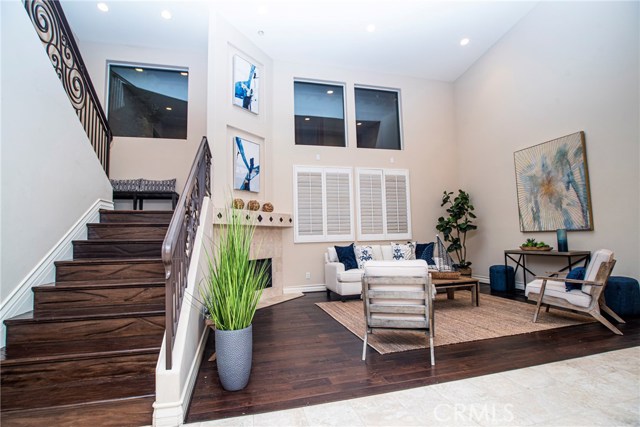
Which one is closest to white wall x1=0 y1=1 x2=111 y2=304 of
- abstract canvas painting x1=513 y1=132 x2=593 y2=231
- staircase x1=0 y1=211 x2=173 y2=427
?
staircase x1=0 y1=211 x2=173 y2=427

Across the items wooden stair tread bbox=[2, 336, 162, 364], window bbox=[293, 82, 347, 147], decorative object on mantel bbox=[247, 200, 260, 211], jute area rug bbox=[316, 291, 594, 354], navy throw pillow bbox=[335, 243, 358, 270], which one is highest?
window bbox=[293, 82, 347, 147]

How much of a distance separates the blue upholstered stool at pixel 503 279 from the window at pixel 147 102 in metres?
7.03

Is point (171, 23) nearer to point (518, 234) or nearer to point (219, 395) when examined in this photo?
point (219, 395)

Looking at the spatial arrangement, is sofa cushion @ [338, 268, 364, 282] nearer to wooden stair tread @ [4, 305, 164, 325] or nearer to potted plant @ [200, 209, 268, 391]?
potted plant @ [200, 209, 268, 391]

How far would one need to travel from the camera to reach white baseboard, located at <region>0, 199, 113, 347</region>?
2328 mm

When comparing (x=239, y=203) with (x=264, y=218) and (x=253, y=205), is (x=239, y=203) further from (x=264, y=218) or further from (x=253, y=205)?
(x=264, y=218)

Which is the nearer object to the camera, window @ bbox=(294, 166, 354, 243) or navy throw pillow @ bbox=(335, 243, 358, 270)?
navy throw pillow @ bbox=(335, 243, 358, 270)

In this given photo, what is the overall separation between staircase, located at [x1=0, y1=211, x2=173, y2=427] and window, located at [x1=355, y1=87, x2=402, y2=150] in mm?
5621

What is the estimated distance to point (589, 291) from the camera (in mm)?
3338

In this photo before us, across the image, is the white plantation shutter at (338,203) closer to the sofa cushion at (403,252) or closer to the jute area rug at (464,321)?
the sofa cushion at (403,252)

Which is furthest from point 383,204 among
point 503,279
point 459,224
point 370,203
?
→ point 503,279

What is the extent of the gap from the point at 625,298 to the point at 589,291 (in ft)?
3.07

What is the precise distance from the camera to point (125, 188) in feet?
17.9

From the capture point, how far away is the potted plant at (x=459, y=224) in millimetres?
6703
